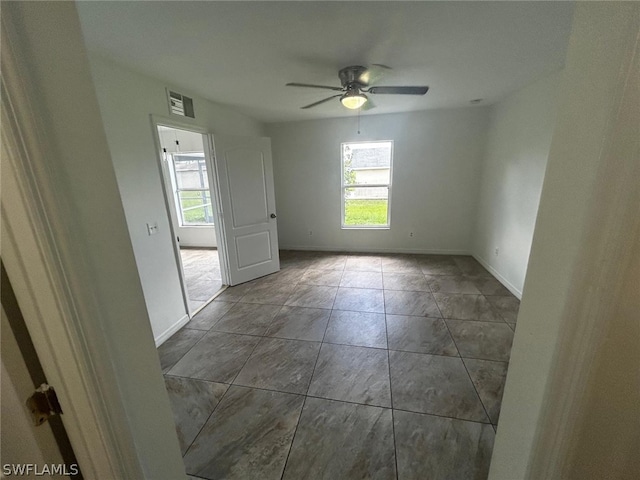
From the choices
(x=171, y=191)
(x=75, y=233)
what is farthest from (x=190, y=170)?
(x=75, y=233)

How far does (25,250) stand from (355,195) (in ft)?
14.7

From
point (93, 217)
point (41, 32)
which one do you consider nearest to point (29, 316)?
point (93, 217)

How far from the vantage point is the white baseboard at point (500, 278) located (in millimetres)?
3054

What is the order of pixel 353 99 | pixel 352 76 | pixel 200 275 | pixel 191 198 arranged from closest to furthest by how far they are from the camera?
pixel 352 76 → pixel 353 99 → pixel 200 275 → pixel 191 198

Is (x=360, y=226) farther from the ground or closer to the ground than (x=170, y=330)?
farther from the ground

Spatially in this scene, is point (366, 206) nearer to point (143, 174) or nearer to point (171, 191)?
point (171, 191)

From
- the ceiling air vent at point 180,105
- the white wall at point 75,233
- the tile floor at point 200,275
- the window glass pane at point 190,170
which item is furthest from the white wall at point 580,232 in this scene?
the window glass pane at point 190,170

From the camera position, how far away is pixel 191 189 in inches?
205

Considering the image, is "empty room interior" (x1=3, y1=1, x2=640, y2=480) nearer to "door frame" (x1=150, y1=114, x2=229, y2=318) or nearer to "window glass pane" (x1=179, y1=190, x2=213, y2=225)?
"door frame" (x1=150, y1=114, x2=229, y2=318)

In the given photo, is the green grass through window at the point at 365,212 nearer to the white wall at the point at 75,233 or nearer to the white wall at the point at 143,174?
the white wall at the point at 143,174

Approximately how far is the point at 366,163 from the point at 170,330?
3920 mm

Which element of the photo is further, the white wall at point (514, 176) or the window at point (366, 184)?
the window at point (366, 184)

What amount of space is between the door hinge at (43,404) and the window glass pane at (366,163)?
446cm

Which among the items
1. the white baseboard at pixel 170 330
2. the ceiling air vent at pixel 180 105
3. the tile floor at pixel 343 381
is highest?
the ceiling air vent at pixel 180 105
